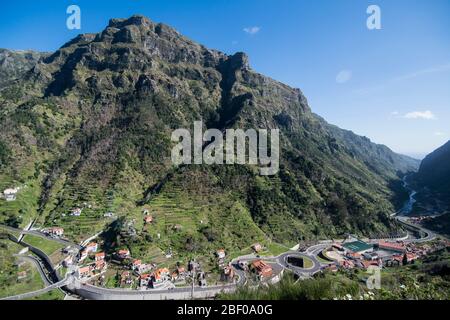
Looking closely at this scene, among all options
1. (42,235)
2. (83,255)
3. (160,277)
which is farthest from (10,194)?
(160,277)

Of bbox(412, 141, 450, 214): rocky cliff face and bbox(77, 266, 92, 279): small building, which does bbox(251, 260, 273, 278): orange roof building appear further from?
bbox(412, 141, 450, 214): rocky cliff face

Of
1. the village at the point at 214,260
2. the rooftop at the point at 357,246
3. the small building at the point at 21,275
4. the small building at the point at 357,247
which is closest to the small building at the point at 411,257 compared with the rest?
the village at the point at 214,260

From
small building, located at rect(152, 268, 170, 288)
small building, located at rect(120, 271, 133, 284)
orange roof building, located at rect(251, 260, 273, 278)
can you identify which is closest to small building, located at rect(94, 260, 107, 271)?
small building, located at rect(120, 271, 133, 284)

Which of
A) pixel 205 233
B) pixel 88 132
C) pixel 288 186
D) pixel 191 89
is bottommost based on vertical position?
pixel 205 233

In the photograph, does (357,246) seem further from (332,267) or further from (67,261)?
(67,261)
